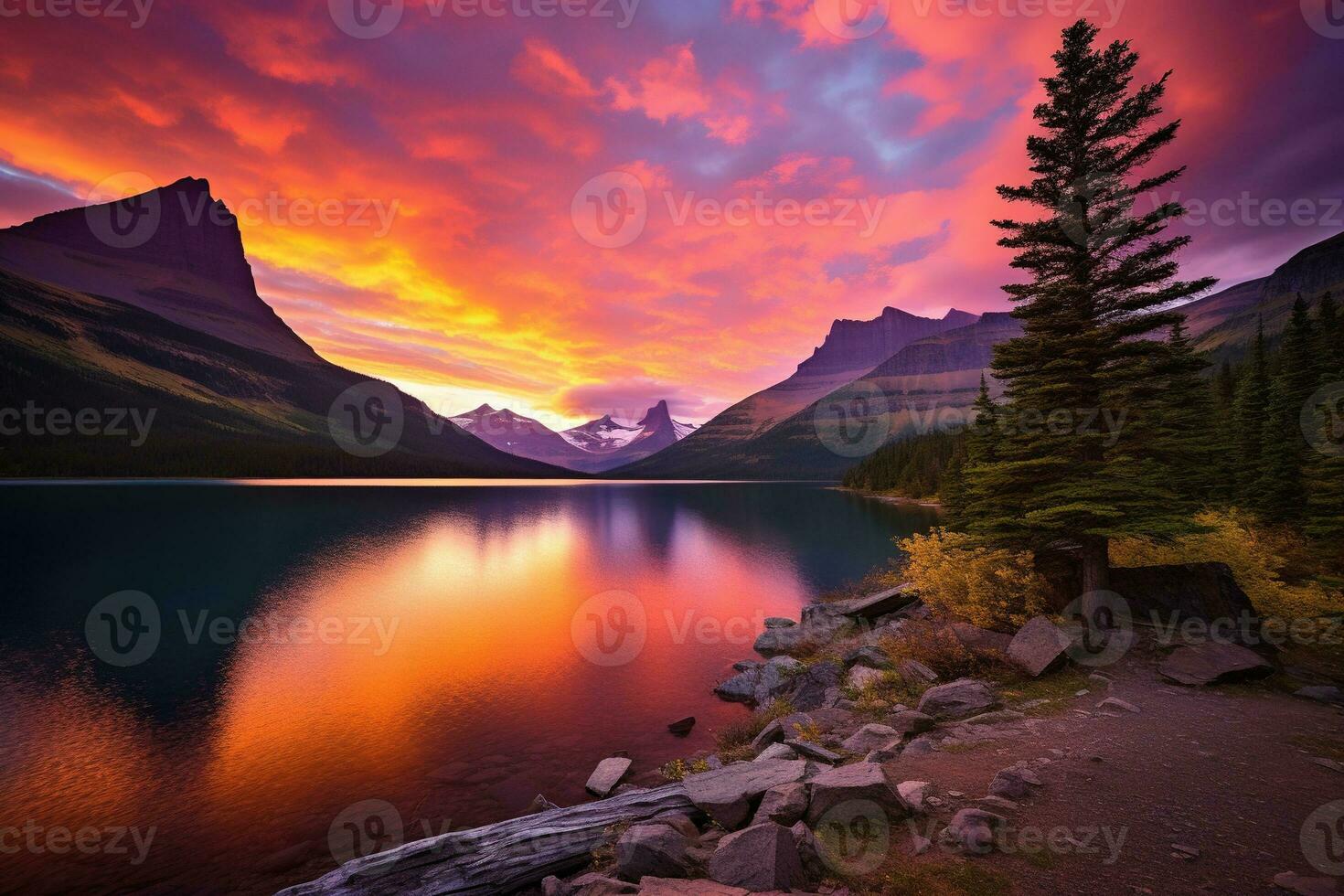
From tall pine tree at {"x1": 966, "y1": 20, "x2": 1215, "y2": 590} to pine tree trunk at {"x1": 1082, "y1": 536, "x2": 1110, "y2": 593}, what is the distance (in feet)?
0.14

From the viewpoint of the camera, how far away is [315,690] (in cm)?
2169

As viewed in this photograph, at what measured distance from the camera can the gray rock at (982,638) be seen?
54.1ft

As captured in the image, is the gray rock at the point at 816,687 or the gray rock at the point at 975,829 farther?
the gray rock at the point at 816,687

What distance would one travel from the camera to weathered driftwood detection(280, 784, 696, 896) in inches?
360

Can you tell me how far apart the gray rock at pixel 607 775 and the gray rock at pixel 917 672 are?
9365 mm

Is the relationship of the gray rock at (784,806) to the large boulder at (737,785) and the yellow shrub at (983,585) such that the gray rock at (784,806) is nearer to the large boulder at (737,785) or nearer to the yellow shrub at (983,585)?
the large boulder at (737,785)

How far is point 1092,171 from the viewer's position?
17.1 metres

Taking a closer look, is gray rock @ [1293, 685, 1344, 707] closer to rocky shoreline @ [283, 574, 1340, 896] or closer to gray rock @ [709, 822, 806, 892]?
rocky shoreline @ [283, 574, 1340, 896]

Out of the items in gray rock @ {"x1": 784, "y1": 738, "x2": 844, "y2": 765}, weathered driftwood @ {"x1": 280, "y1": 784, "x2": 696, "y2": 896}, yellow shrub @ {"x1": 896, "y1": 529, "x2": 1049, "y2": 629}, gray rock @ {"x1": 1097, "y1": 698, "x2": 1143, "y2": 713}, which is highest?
yellow shrub @ {"x1": 896, "y1": 529, "x2": 1049, "y2": 629}

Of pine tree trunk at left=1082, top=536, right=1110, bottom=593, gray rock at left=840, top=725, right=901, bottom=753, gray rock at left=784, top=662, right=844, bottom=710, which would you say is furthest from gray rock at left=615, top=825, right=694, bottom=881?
pine tree trunk at left=1082, top=536, right=1110, bottom=593

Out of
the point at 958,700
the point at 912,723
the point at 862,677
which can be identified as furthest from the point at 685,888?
the point at 862,677

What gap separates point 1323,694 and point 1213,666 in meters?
1.84

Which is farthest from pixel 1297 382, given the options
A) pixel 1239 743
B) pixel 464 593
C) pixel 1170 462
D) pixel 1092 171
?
pixel 464 593

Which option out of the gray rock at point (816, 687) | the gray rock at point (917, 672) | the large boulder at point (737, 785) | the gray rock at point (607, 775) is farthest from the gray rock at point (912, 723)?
the gray rock at point (607, 775)
